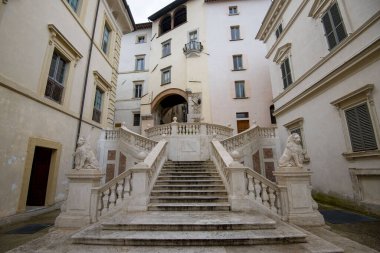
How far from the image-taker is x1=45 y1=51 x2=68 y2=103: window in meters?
7.47

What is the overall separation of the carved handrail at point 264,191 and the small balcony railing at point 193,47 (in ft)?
48.8

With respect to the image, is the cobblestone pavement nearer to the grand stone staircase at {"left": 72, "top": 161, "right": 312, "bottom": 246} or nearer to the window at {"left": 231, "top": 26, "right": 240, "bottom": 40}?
the grand stone staircase at {"left": 72, "top": 161, "right": 312, "bottom": 246}

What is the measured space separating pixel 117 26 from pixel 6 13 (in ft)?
27.5

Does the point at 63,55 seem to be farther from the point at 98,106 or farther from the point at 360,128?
the point at 360,128

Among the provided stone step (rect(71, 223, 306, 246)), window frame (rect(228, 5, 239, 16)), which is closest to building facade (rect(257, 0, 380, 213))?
stone step (rect(71, 223, 306, 246))

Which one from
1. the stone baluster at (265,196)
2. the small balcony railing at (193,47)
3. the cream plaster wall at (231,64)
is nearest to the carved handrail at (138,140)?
the stone baluster at (265,196)

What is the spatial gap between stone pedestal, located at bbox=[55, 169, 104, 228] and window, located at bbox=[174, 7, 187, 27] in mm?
20305

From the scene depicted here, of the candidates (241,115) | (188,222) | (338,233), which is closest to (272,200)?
(338,233)

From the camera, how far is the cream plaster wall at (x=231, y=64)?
54.7 ft

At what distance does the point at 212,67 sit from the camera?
17766 millimetres

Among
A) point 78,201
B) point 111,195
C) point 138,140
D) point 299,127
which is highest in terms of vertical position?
point 299,127

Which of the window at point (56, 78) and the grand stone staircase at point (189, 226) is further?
the window at point (56, 78)

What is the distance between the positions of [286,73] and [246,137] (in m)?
4.50

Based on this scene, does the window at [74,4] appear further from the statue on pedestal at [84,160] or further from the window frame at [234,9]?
the window frame at [234,9]
